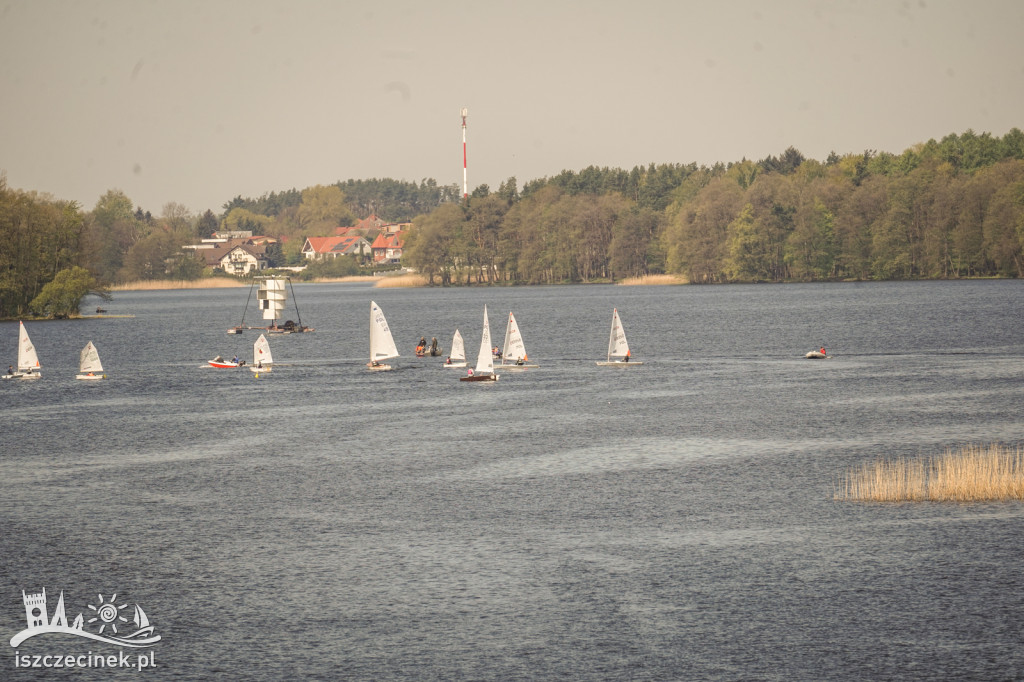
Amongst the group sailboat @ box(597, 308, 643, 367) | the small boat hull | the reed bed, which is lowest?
the small boat hull

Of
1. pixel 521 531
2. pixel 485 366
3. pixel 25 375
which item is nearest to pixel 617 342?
pixel 485 366

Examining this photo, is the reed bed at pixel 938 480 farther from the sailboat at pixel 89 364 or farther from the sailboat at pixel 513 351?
the sailboat at pixel 89 364

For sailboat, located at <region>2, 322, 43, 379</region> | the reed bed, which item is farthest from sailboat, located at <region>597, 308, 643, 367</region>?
sailboat, located at <region>2, 322, 43, 379</region>

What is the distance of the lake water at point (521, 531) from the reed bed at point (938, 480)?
1028 mm

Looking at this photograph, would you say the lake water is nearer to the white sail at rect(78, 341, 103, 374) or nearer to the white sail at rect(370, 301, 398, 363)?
the white sail at rect(370, 301, 398, 363)

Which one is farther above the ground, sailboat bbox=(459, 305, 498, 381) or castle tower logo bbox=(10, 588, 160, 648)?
sailboat bbox=(459, 305, 498, 381)

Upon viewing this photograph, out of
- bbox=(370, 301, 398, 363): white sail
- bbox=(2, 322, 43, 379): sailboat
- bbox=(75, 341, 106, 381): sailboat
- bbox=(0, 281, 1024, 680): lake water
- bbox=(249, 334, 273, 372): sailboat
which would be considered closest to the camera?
bbox=(0, 281, 1024, 680): lake water

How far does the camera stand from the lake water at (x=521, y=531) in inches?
872

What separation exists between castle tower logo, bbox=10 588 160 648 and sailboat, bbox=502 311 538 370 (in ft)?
165

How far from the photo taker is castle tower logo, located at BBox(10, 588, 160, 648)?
23094mm

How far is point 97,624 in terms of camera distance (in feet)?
78.8

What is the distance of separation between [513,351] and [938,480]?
4540cm

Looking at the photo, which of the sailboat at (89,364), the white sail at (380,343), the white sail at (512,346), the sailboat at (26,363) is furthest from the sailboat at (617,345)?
the sailboat at (26,363)

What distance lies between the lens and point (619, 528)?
103ft
